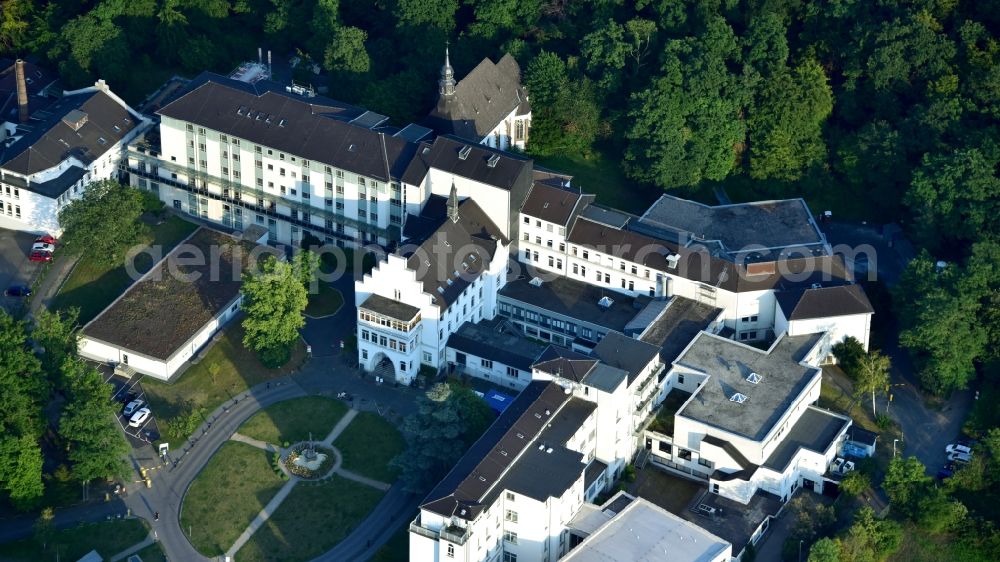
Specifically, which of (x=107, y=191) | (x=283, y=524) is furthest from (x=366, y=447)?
(x=107, y=191)

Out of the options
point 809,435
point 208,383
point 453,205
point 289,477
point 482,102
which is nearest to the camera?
point 289,477

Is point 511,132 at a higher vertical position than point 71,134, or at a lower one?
higher

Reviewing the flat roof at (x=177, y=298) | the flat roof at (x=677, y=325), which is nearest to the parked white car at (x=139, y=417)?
the flat roof at (x=177, y=298)

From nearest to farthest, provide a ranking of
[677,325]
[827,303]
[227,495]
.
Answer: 1. [227,495]
2. [827,303]
3. [677,325]

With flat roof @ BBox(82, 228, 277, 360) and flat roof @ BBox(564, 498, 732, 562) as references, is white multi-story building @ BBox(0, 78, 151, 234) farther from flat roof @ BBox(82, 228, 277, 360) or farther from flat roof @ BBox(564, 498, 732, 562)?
flat roof @ BBox(564, 498, 732, 562)

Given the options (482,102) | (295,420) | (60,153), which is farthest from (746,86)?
(60,153)

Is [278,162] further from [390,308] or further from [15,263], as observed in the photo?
[15,263]

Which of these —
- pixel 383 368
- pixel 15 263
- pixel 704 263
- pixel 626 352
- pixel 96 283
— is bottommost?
pixel 383 368
